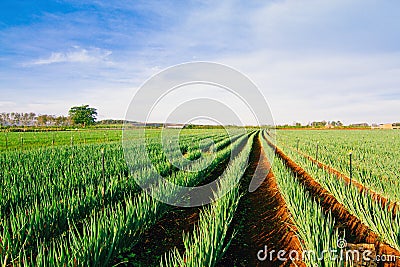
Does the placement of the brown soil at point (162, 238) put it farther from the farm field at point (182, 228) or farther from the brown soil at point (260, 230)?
the brown soil at point (260, 230)

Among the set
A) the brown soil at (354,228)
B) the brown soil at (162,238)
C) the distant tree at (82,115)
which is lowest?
the brown soil at (162,238)

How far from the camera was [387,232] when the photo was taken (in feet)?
9.53

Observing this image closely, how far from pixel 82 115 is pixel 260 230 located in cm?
7331

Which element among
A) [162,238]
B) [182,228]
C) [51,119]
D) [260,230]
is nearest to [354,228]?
[260,230]

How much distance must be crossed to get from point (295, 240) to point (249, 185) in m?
3.55

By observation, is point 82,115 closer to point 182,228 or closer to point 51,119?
point 51,119

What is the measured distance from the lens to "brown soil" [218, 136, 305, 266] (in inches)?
123

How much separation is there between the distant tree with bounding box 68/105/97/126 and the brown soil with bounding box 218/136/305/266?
62.7 meters

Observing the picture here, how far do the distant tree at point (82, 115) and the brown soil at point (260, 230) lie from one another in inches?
2470

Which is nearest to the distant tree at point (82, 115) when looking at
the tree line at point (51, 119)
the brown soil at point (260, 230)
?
the tree line at point (51, 119)

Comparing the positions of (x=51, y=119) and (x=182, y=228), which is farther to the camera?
(x=51, y=119)

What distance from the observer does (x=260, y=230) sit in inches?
155

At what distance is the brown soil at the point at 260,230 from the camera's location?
312cm

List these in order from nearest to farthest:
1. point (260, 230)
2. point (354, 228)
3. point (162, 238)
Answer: point (162, 238) < point (354, 228) < point (260, 230)
